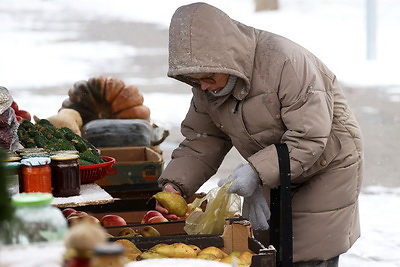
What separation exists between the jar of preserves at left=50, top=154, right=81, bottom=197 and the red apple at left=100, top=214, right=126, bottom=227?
74cm

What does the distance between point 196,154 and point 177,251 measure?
96 centimetres

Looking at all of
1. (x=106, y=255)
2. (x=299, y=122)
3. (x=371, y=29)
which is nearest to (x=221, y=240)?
(x=299, y=122)

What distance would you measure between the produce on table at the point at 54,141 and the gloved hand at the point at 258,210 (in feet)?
2.45

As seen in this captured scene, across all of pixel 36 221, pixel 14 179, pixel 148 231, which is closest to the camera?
pixel 36 221

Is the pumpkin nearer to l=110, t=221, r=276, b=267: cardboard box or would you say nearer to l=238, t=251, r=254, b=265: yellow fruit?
l=110, t=221, r=276, b=267: cardboard box

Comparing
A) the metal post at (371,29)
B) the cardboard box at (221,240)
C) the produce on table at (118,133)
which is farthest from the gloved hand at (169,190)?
the metal post at (371,29)

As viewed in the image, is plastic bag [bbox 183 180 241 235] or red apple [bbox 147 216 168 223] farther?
red apple [bbox 147 216 168 223]

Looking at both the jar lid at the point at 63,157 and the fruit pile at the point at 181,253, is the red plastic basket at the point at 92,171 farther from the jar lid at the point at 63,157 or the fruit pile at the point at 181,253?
the fruit pile at the point at 181,253

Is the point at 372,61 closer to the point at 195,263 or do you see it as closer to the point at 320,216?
the point at 320,216

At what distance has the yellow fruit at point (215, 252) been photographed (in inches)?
103

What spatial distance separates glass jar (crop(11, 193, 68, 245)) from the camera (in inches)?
50.6

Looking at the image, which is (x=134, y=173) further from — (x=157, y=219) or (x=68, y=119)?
(x=157, y=219)

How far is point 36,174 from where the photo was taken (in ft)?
8.59

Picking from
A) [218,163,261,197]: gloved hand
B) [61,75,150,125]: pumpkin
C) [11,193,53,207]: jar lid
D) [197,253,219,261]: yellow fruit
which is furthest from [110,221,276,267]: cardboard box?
[61,75,150,125]: pumpkin
